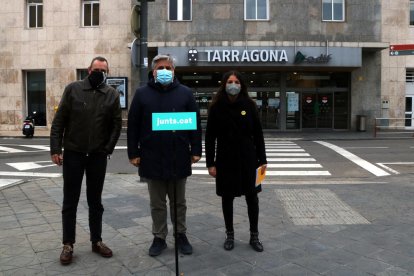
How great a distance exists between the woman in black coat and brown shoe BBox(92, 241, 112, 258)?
1.21 m

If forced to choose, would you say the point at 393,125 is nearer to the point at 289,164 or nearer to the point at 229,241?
the point at 289,164

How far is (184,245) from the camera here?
481cm

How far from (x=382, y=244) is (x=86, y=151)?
3305 millimetres

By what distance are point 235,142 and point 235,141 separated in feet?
0.03

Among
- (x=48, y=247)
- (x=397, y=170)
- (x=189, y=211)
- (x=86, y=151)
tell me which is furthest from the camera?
(x=397, y=170)

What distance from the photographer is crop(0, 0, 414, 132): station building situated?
2331 cm

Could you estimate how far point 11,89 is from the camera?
26812 mm

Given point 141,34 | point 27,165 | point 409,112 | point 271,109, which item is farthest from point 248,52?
point 141,34

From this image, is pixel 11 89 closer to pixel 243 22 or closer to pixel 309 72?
pixel 243 22

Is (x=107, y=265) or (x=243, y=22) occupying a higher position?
(x=243, y=22)

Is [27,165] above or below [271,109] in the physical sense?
below

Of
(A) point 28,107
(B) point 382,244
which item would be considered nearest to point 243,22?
(A) point 28,107

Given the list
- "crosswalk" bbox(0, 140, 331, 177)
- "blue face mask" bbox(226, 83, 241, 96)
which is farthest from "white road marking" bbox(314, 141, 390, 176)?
"blue face mask" bbox(226, 83, 241, 96)

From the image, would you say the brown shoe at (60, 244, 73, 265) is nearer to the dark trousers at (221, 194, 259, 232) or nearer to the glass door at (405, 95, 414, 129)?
the dark trousers at (221, 194, 259, 232)
